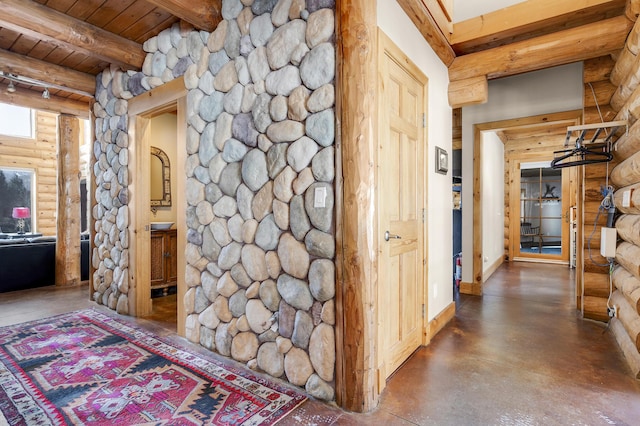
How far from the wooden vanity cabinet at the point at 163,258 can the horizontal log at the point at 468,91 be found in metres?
3.68

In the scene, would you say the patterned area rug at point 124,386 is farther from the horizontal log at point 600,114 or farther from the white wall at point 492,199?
the white wall at point 492,199

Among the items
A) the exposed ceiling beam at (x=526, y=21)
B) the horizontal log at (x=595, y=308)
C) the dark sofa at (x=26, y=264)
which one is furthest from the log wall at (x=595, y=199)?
the dark sofa at (x=26, y=264)

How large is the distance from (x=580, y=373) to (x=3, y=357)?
162 inches

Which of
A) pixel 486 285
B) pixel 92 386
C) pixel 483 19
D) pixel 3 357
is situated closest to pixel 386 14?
pixel 483 19

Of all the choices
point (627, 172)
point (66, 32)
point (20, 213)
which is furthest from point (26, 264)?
point (627, 172)

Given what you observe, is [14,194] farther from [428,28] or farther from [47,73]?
[428,28]

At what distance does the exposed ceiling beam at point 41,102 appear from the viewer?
14.7 feet

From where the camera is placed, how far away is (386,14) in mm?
2193

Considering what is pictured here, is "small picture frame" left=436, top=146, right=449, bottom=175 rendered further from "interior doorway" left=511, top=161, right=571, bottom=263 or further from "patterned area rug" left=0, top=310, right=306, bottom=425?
"interior doorway" left=511, top=161, right=571, bottom=263

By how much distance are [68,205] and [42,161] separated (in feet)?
12.0

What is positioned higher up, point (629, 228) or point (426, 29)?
point (426, 29)

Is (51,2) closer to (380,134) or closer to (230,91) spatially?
(230,91)

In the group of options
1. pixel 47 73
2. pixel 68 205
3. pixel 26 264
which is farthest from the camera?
pixel 68 205

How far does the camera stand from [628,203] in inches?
99.7
